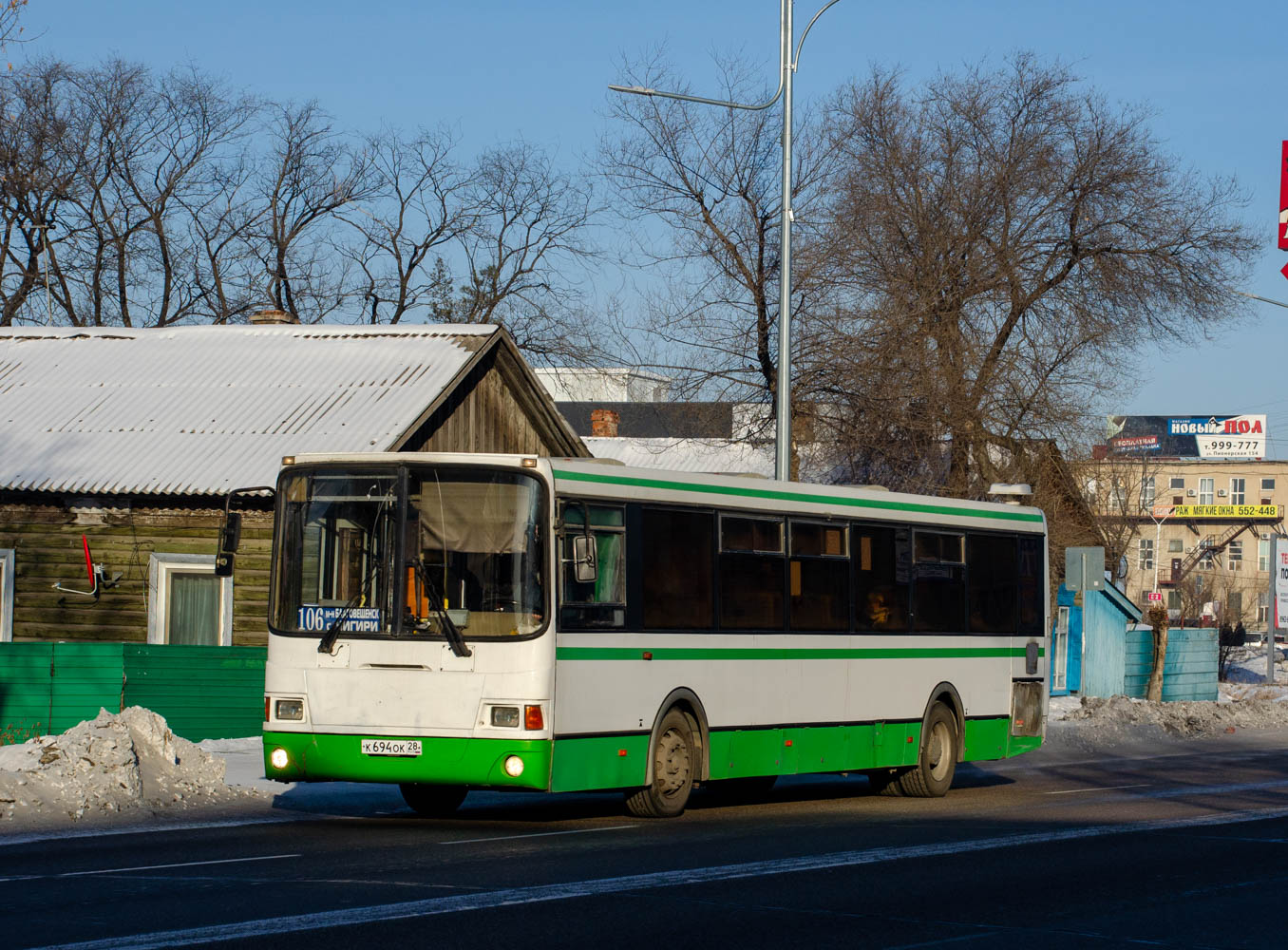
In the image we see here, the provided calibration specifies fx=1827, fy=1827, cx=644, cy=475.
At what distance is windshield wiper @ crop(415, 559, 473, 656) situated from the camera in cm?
1301

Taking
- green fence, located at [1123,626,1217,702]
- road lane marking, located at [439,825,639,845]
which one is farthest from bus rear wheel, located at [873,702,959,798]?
green fence, located at [1123,626,1217,702]

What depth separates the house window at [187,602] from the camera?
25109 millimetres

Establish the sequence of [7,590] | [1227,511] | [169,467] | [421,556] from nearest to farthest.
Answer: [421,556], [169,467], [7,590], [1227,511]

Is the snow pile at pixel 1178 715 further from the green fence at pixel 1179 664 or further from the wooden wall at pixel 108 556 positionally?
the wooden wall at pixel 108 556

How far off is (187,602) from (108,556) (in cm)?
127

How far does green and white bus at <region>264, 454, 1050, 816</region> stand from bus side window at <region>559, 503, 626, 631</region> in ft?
0.06

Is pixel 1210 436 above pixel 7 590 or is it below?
above

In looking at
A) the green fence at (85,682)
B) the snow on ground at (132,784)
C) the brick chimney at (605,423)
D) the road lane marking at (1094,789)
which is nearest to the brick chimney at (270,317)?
the green fence at (85,682)

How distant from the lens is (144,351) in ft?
96.3

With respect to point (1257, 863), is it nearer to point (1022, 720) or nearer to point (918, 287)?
point (1022, 720)

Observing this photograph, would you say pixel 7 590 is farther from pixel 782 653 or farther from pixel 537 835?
pixel 537 835

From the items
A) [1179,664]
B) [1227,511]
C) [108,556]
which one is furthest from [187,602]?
[1227,511]

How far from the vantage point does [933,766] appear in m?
17.9

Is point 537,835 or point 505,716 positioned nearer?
point 505,716
